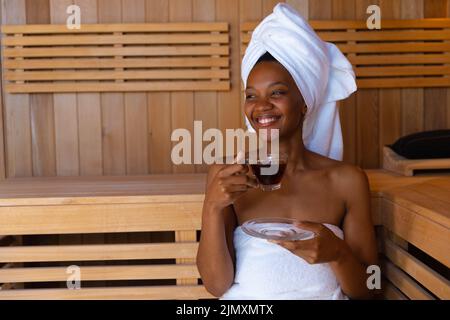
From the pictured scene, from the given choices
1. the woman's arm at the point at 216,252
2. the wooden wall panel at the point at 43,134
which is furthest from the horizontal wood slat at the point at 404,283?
the wooden wall panel at the point at 43,134

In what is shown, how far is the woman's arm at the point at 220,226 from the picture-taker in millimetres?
1386

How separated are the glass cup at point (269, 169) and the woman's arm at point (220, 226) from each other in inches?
1.8

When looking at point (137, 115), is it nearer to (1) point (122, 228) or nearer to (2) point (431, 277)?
(1) point (122, 228)

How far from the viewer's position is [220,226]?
1496mm

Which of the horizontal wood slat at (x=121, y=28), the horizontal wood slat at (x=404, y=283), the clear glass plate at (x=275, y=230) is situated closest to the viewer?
the clear glass plate at (x=275, y=230)

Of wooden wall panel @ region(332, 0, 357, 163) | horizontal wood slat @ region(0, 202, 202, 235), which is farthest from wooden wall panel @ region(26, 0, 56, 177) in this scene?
wooden wall panel @ region(332, 0, 357, 163)

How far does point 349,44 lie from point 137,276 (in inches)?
59.2

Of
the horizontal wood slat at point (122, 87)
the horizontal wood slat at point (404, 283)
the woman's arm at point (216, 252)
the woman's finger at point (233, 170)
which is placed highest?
the horizontal wood slat at point (122, 87)

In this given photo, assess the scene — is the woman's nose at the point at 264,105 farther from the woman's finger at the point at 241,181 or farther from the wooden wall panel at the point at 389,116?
the wooden wall panel at the point at 389,116

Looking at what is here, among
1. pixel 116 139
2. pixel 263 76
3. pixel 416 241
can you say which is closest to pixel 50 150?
pixel 116 139

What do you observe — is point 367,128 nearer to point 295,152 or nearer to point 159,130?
point 159,130

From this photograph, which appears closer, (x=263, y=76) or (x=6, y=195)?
(x=263, y=76)

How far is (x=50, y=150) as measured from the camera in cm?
270

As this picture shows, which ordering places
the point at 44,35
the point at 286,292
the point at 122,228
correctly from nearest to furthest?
the point at 286,292, the point at 122,228, the point at 44,35
